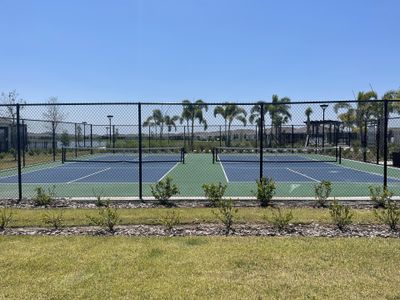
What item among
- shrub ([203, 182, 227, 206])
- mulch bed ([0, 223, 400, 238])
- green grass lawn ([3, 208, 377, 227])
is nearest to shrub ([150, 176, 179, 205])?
green grass lawn ([3, 208, 377, 227])

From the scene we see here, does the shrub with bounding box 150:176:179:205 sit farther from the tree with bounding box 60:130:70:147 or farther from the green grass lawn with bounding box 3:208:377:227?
the tree with bounding box 60:130:70:147

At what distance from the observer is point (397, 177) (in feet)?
58.4

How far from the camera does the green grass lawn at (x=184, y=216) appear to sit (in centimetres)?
827

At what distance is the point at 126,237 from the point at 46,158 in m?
24.7

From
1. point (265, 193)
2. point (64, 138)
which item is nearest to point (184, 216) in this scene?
point (265, 193)

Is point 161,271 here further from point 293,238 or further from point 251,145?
point 251,145

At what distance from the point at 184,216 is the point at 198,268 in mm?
3375

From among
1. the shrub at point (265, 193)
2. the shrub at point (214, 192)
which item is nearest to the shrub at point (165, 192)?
the shrub at point (214, 192)

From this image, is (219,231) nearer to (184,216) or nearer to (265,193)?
(184,216)

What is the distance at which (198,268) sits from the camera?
17.5 feet

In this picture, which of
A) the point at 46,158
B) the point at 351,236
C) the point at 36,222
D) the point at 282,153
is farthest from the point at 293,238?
the point at 282,153

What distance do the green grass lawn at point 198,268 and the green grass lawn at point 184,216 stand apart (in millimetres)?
1433

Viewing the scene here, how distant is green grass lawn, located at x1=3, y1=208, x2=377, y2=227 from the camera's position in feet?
27.1

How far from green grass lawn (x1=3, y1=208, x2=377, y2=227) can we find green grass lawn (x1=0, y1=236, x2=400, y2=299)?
143cm
